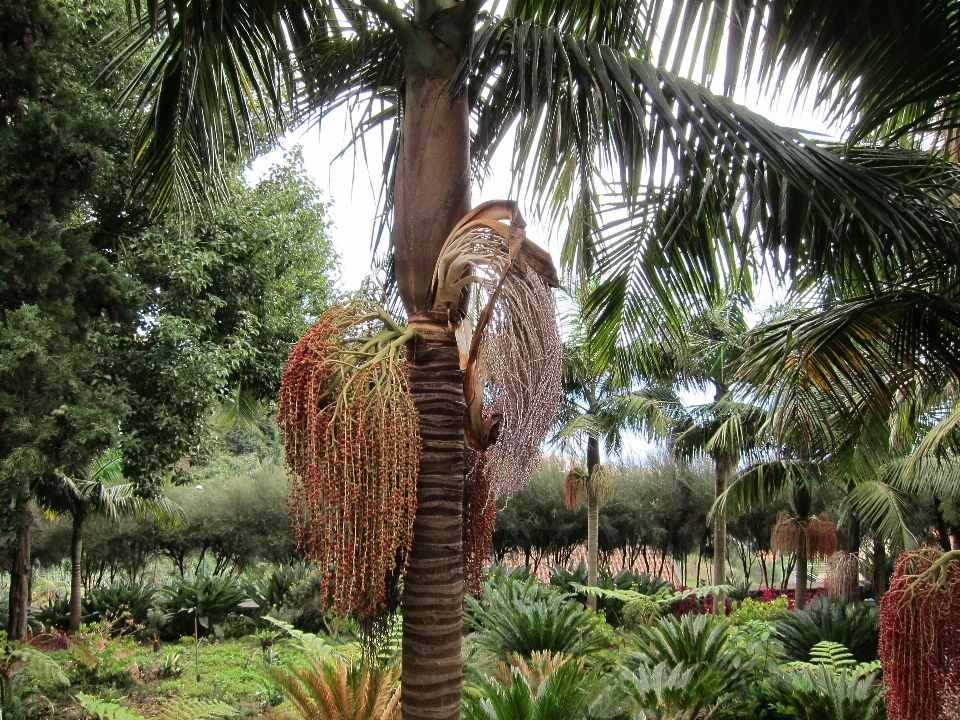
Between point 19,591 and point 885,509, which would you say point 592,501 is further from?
point 19,591

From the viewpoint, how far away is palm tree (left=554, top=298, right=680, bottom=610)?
44.4ft

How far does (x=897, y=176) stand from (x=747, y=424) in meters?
8.24

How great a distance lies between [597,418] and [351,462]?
12.3 metres

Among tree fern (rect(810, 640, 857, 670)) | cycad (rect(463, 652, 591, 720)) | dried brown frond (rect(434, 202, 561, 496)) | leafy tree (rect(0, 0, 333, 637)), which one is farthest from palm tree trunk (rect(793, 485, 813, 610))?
dried brown frond (rect(434, 202, 561, 496))

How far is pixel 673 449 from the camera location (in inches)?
557

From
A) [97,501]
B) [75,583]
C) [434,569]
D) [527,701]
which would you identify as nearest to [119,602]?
[75,583]

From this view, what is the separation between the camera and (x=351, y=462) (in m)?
2.33

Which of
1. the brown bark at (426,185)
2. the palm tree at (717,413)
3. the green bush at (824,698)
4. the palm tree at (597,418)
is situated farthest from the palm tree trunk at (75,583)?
the brown bark at (426,185)

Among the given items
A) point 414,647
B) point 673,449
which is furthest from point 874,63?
point 673,449

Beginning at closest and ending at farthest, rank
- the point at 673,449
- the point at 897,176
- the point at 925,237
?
1. the point at 925,237
2. the point at 897,176
3. the point at 673,449

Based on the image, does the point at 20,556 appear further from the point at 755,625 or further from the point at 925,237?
the point at 925,237

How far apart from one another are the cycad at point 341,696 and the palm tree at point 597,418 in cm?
893

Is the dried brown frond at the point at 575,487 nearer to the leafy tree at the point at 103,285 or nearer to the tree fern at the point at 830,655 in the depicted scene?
the leafy tree at the point at 103,285

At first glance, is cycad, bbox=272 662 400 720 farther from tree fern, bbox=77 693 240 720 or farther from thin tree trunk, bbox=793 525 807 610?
thin tree trunk, bbox=793 525 807 610
